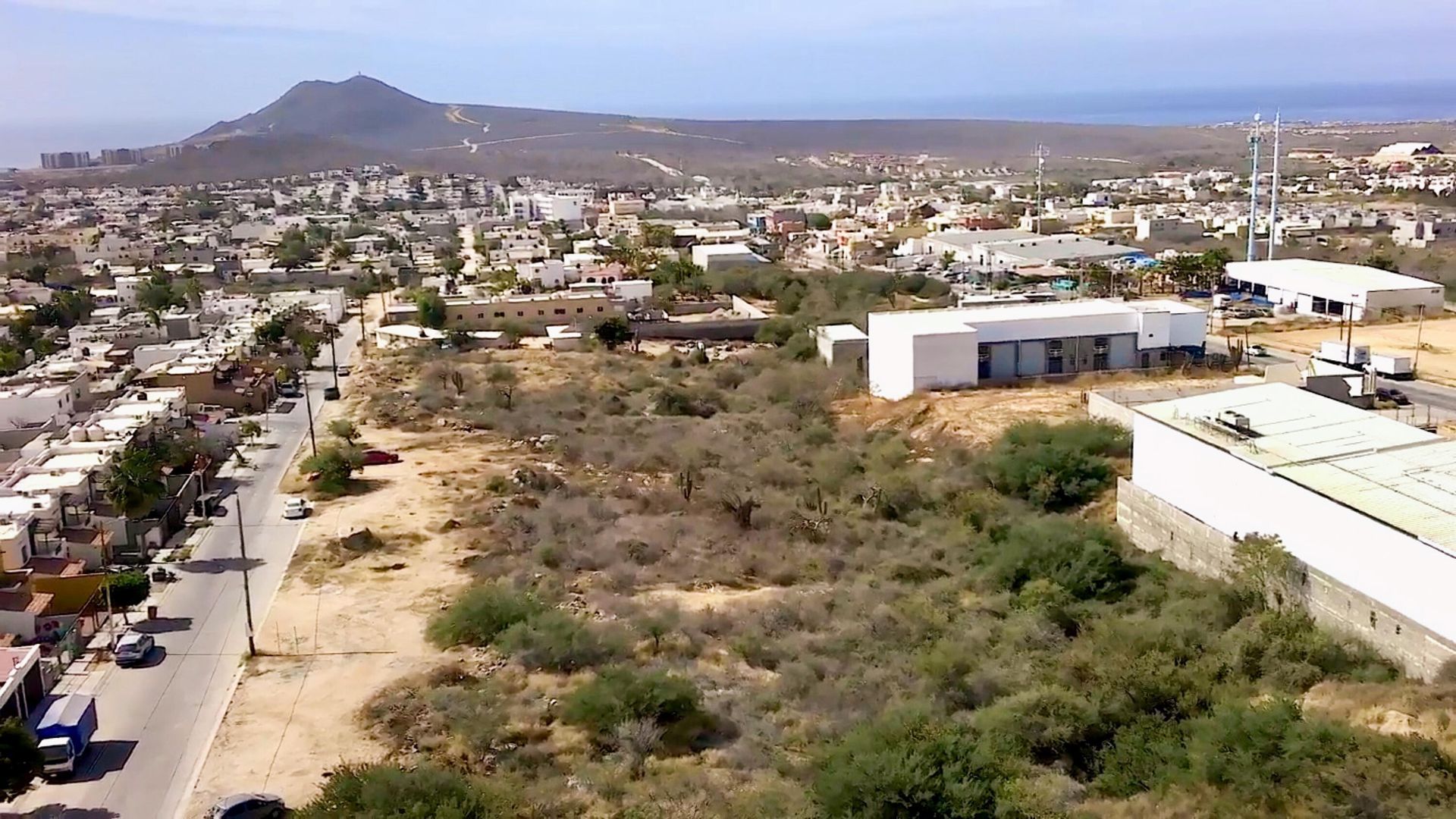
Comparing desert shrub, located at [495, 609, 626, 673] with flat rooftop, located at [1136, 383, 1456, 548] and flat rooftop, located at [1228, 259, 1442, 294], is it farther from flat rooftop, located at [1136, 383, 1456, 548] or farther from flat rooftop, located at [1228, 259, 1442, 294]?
flat rooftop, located at [1228, 259, 1442, 294]

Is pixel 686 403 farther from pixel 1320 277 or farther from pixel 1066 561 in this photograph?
pixel 1320 277

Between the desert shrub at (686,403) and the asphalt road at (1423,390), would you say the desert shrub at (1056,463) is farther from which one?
the desert shrub at (686,403)

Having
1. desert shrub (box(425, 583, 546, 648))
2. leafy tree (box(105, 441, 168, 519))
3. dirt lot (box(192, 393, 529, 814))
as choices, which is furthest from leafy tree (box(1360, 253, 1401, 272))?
leafy tree (box(105, 441, 168, 519))

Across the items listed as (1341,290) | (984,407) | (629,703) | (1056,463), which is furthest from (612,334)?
(629,703)

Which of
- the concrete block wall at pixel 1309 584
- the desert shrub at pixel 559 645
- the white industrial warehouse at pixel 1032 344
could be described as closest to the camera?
the concrete block wall at pixel 1309 584

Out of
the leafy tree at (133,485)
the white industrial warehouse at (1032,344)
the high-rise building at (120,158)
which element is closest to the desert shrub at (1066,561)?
the white industrial warehouse at (1032,344)

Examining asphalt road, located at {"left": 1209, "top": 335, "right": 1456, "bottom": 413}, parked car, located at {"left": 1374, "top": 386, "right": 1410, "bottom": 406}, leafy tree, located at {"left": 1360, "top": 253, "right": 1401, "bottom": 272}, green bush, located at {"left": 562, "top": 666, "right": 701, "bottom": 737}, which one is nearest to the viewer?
green bush, located at {"left": 562, "top": 666, "right": 701, "bottom": 737}

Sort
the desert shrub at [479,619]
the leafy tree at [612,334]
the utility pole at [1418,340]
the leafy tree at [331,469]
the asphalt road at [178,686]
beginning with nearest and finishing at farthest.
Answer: the asphalt road at [178,686], the desert shrub at [479,619], the leafy tree at [331,469], the utility pole at [1418,340], the leafy tree at [612,334]
